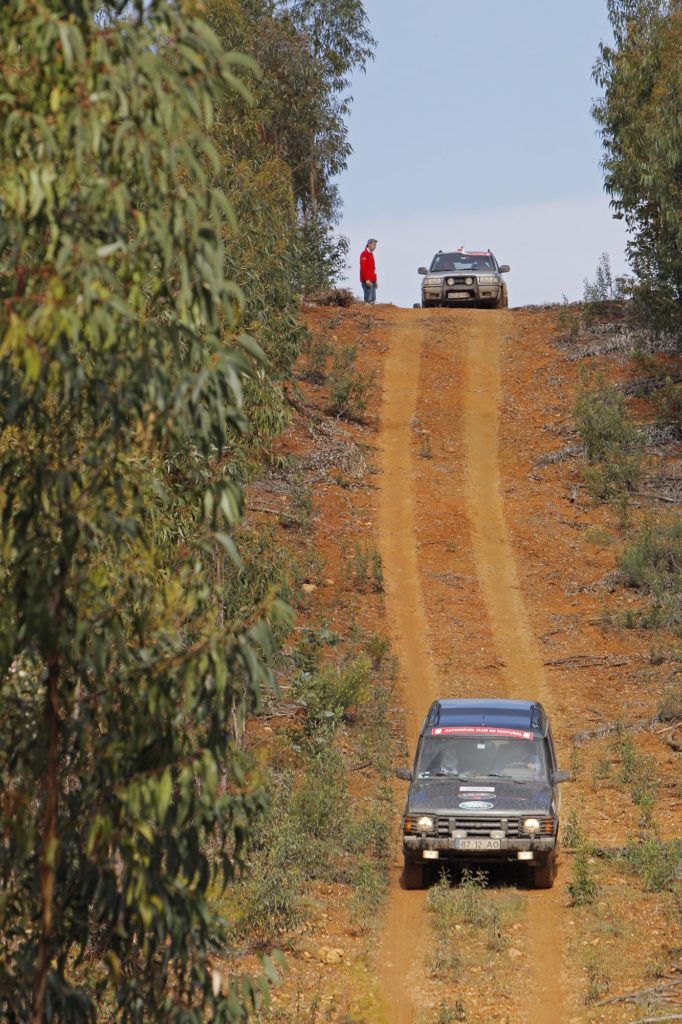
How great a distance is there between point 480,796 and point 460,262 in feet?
97.9

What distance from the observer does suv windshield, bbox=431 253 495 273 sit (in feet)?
137

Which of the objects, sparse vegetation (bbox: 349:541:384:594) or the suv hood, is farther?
sparse vegetation (bbox: 349:541:384:594)

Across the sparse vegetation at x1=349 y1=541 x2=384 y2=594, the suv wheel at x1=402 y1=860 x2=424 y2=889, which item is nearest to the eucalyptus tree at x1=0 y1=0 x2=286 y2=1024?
the suv wheel at x1=402 y1=860 x2=424 y2=889

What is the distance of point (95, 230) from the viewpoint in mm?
5801

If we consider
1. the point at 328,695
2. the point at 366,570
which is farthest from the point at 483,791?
the point at 366,570

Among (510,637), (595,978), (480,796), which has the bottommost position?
(595,978)

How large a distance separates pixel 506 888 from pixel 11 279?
9775 millimetres

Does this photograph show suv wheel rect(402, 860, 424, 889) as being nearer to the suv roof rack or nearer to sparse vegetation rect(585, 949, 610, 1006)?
the suv roof rack

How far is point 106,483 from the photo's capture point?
6.15 metres

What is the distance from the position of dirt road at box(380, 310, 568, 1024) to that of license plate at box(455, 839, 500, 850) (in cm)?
67

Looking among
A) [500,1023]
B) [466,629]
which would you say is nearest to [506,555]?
[466,629]

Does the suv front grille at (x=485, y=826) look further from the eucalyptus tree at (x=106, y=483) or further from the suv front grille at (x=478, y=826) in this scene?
the eucalyptus tree at (x=106, y=483)

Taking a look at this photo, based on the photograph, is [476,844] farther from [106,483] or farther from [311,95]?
[311,95]

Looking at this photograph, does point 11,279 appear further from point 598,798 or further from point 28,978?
point 598,798
